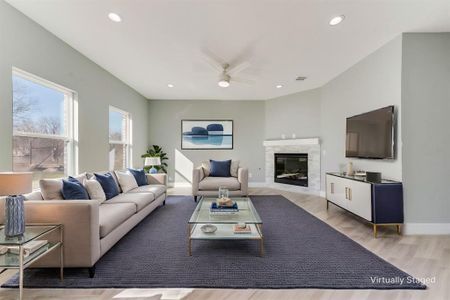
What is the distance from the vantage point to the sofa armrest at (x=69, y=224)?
1.95m

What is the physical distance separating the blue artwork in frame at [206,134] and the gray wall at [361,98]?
8.81 feet

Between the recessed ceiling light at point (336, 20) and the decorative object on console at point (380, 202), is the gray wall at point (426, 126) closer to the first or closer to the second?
the decorative object on console at point (380, 202)

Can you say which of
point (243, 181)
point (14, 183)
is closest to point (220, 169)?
point (243, 181)

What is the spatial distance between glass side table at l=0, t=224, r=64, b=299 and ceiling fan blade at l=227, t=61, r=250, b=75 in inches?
131

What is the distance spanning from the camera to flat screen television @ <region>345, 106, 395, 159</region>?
10.0 feet

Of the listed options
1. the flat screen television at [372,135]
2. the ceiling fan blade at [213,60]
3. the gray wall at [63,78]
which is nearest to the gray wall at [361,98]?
the flat screen television at [372,135]

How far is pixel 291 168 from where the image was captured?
6109 mm

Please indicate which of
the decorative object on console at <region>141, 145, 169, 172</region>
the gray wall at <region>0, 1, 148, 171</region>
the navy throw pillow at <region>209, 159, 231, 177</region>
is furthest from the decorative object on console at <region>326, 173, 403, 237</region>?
the decorative object on console at <region>141, 145, 169, 172</region>

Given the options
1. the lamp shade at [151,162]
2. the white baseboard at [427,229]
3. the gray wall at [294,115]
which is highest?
the gray wall at [294,115]

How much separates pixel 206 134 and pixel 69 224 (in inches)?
191

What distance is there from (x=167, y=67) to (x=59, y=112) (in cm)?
189

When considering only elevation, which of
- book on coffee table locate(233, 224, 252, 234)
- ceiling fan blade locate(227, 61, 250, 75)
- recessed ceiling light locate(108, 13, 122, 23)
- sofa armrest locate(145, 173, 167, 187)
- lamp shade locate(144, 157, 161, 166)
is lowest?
book on coffee table locate(233, 224, 252, 234)

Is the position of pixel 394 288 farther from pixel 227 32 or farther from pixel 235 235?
pixel 227 32

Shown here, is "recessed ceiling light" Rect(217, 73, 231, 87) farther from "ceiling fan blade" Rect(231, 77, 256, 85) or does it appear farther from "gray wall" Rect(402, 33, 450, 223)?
"gray wall" Rect(402, 33, 450, 223)
